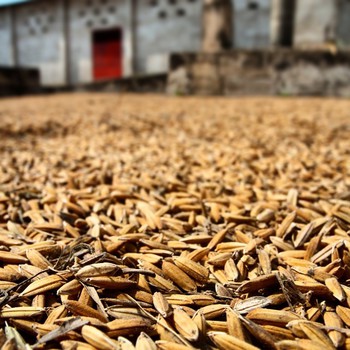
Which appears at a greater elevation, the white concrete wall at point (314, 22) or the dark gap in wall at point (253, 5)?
the dark gap in wall at point (253, 5)

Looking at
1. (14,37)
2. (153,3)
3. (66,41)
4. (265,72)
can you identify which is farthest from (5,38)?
(265,72)

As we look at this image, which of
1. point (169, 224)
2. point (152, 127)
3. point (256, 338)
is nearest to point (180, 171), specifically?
point (169, 224)

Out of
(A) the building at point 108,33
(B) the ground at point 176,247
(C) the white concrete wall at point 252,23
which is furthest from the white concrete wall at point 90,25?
(B) the ground at point 176,247

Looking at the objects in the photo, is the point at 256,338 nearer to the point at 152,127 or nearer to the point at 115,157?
the point at 115,157

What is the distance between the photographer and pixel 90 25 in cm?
1309

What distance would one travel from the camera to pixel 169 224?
4.67 ft

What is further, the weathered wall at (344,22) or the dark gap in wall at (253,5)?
the dark gap in wall at (253,5)

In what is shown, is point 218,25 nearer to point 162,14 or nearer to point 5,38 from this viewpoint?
point 162,14

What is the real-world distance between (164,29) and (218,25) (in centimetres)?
461

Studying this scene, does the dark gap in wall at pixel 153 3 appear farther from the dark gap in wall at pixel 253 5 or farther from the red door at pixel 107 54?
the dark gap in wall at pixel 253 5

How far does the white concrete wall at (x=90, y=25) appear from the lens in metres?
12.5

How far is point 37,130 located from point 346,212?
117 inches

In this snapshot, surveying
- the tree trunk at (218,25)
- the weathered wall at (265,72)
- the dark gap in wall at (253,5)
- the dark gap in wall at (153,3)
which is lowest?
the weathered wall at (265,72)

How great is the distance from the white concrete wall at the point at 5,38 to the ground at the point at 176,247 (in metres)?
14.0
